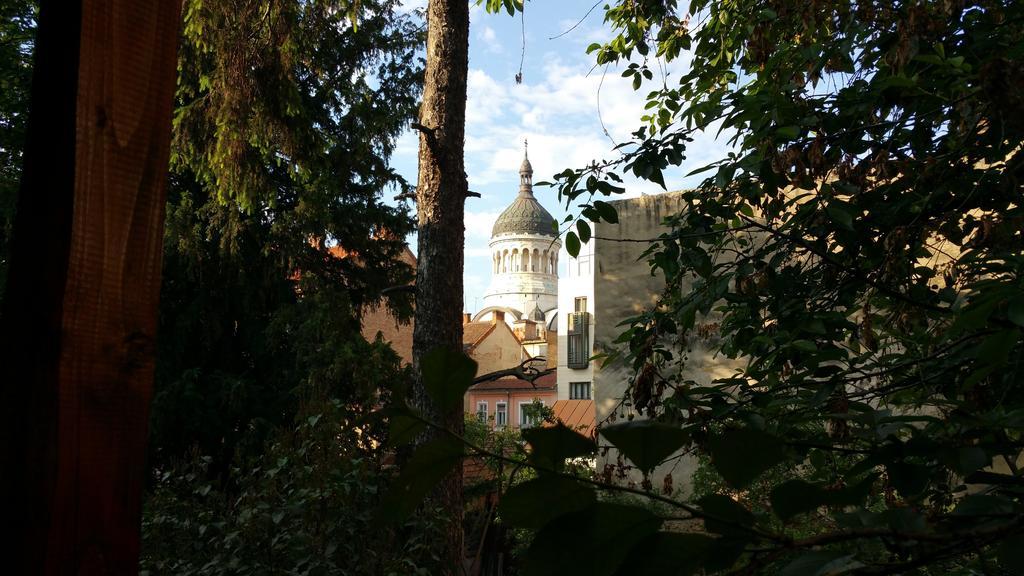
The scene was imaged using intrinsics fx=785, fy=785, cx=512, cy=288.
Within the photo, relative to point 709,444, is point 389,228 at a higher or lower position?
higher

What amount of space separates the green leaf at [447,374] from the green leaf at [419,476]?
0.10 feet

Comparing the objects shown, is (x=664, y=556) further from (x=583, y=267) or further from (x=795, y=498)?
(x=583, y=267)

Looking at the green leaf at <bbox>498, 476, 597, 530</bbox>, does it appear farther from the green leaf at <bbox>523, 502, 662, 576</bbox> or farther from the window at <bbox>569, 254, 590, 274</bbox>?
the window at <bbox>569, 254, 590, 274</bbox>

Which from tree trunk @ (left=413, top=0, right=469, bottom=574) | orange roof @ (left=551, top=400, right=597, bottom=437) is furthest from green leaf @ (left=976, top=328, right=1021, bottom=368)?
orange roof @ (left=551, top=400, right=597, bottom=437)

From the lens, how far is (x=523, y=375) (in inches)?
301

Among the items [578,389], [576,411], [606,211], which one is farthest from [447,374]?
[578,389]

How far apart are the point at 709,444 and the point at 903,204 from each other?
215 cm

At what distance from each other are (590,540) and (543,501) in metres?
0.03

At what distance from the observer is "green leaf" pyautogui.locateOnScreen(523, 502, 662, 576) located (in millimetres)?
455

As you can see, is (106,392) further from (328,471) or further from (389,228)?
(389,228)

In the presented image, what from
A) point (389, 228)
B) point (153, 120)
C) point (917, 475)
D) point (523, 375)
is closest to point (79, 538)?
point (153, 120)

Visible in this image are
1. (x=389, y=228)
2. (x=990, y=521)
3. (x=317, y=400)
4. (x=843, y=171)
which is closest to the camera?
(x=990, y=521)

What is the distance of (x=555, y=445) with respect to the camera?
0.45 metres

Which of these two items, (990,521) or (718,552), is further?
(990,521)
